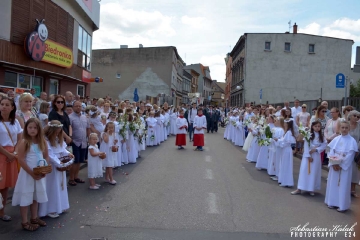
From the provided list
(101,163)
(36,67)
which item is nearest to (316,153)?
(101,163)

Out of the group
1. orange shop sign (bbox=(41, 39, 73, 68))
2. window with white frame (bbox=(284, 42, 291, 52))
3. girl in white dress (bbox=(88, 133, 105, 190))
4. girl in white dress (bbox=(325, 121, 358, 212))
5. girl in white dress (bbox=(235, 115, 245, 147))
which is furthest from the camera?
window with white frame (bbox=(284, 42, 291, 52))

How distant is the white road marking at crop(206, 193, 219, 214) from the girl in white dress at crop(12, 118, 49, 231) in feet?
9.92

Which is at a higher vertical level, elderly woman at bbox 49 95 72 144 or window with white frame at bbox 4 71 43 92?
window with white frame at bbox 4 71 43 92

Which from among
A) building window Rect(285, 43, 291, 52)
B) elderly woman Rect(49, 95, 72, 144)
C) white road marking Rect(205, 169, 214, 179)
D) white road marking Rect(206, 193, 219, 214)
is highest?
building window Rect(285, 43, 291, 52)

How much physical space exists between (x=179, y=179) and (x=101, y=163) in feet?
7.49

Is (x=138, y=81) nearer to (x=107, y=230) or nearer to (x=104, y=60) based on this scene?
(x=104, y=60)

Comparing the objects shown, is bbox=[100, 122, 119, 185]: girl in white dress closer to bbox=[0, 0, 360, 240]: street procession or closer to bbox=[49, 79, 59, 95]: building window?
bbox=[0, 0, 360, 240]: street procession

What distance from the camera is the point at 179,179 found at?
8.95 metres

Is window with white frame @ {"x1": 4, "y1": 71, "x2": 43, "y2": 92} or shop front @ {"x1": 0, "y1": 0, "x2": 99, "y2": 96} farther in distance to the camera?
window with white frame @ {"x1": 4, "y1": 71, "x2": 43, "y2": 92}

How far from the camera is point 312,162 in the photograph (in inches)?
311

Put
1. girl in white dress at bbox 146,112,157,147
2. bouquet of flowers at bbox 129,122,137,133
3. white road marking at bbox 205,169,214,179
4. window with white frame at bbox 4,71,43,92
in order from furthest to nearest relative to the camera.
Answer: girl in white dress at bbox 146,112,157,147
window with white frame at bbox 4,71,43,92
bouquet of flowers at bbox 129,122,137,133
white road marking at bbox 205,169,214,179

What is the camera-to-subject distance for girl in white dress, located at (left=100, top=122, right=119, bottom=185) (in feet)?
27.4

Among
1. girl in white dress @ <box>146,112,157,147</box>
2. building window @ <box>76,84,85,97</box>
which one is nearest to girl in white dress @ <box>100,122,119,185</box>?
girl in white dress @ <box>146,112,157,147</box>

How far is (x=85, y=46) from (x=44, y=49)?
821 cm
